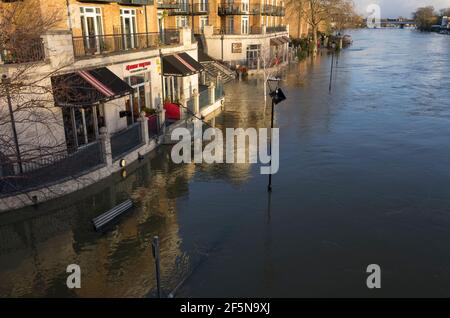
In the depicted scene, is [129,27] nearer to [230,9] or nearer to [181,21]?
[181,21]

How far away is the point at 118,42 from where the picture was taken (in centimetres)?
2062

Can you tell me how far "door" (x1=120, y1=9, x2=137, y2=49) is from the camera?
71.2 feet

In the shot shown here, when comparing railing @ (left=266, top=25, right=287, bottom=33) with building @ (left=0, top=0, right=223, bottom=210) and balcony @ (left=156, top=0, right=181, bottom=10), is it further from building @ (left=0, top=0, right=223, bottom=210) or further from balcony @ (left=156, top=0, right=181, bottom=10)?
building @ (left=0, top=0, right=223, bottom=210)

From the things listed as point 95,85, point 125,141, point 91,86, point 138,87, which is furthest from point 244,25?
A: point 91,86

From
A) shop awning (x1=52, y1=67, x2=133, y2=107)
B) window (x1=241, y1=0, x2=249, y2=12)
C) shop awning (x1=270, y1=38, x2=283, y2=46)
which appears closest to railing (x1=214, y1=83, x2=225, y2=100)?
shop awning (x1=52, y1=67, x2=133, y2=107)

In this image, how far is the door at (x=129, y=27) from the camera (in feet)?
71.2

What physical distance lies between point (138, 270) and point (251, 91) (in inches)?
1108

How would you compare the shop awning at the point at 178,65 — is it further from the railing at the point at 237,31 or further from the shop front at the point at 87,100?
the railing at the point at 237,31

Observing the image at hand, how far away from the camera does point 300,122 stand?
25.5 m

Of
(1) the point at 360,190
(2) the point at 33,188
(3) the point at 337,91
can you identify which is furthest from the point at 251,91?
(2) the point at 33,188

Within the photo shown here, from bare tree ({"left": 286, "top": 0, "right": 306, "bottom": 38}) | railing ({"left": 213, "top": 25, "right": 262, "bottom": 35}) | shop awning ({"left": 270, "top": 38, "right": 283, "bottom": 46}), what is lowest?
shop awning ({"left": 270, "top": 38, "right": 283, "bottom": 46})

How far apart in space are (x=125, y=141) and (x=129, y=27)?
8047 millimetres

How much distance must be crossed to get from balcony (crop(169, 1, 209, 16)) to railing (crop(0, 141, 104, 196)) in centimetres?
2858

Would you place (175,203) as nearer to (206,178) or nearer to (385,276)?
(206,178)
